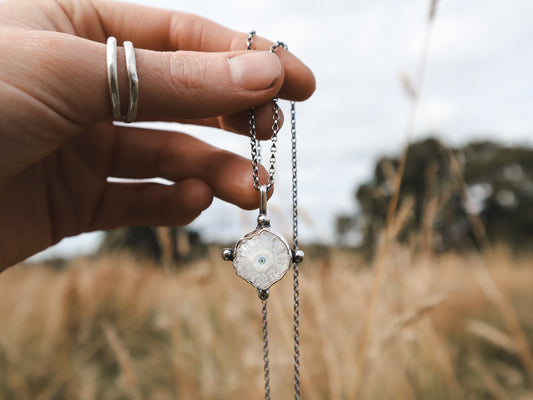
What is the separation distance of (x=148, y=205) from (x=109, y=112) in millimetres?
364

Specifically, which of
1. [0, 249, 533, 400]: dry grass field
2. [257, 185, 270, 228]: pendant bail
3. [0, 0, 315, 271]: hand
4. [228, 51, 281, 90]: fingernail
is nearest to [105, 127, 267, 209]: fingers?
[0, 0, 315, 271]: hand

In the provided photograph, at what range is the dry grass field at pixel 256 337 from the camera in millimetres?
1213

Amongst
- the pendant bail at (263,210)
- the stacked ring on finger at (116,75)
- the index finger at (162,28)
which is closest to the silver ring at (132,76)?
the stacked ring on finger at (116,75)

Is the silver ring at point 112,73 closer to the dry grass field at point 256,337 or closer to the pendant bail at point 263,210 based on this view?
the pendant bail at point 263,210

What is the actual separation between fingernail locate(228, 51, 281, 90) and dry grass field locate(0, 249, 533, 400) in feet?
1.52

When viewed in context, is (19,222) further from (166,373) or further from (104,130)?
(166,373)

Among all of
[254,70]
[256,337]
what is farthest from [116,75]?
[256,337]

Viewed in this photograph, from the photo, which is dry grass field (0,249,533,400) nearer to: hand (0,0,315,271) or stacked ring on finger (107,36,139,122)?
hand (0,0,315,271)

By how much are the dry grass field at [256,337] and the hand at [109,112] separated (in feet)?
1.14

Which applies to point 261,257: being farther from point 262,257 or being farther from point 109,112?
point 109,112

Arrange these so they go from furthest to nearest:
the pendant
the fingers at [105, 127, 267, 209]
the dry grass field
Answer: the dry grass field, the fingers at [105, 127, 267, 209], the pendant

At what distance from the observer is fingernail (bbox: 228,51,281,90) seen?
712 mm

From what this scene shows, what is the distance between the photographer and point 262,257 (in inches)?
30.1

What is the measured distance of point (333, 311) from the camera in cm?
221
